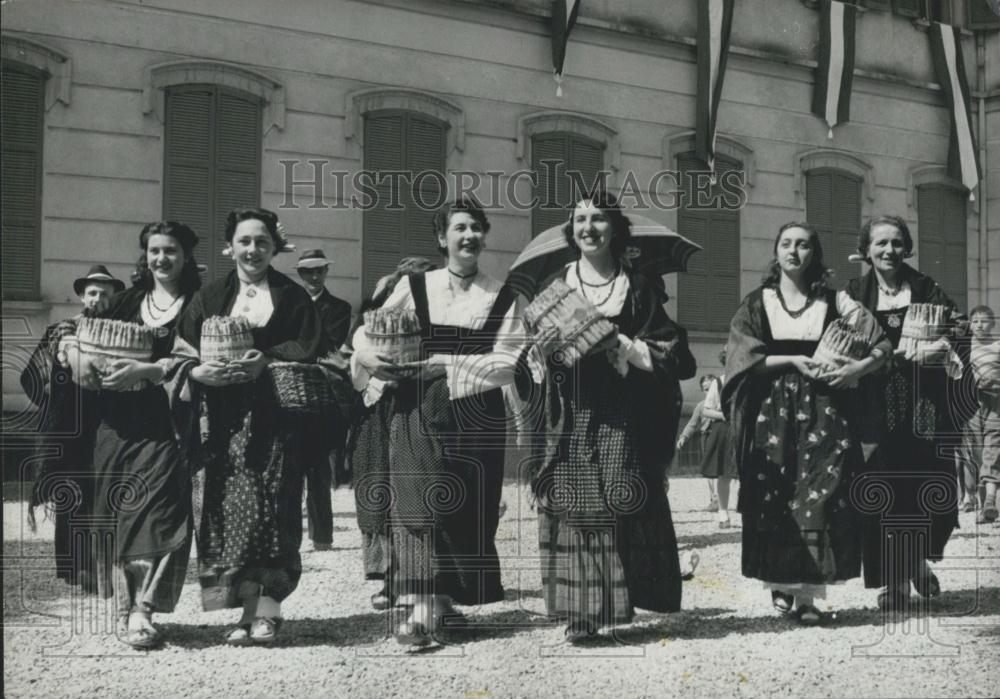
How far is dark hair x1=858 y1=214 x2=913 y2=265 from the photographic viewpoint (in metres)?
5.29

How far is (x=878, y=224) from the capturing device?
209 inches

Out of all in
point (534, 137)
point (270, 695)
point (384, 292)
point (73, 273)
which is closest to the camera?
point (270, 695)

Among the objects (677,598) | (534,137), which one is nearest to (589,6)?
(534,137)

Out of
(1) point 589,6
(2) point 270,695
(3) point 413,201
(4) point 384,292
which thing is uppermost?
(1) point 589,6

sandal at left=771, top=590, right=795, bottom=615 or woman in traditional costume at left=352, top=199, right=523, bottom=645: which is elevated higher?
woman in traditional costume at left=352, top=199, right=523, bottom=645

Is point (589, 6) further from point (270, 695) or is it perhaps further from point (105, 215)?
point (270, 695)

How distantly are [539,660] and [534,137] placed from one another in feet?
7.82

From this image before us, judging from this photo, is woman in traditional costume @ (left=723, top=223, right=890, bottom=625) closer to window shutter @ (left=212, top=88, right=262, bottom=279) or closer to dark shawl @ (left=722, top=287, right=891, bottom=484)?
dark shawl @ (left=722, top=287, right=891, bottom=484)

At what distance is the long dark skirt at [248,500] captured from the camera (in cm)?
446

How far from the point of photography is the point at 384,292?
197 inches

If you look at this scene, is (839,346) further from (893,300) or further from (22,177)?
(22,177)

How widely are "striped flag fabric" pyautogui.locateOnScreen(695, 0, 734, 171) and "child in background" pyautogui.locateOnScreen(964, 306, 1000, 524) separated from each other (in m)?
1.64

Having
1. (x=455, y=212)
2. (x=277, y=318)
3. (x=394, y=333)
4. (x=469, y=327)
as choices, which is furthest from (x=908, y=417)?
(x=277, y=318)

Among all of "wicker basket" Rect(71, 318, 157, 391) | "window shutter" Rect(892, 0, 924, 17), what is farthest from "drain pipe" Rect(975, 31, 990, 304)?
"wicker basket" Rect(71, 318, 157, 391)
